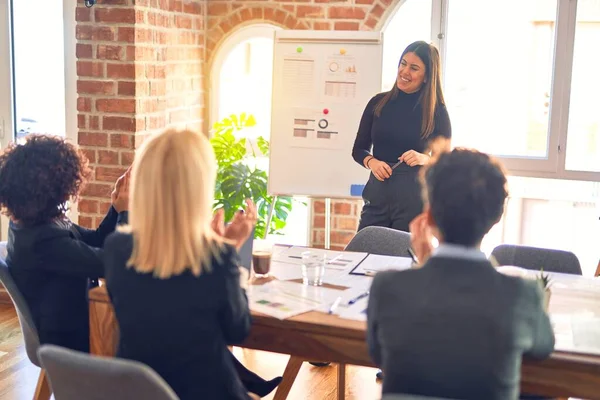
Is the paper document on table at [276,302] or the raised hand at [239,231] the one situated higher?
the raised hand at [239,231]

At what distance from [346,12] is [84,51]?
5.00ft

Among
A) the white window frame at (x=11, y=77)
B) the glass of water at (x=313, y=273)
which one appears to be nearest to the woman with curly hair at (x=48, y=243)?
the glass of water at (x=313, y=273)

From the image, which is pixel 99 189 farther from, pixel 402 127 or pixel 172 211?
pixel 172 211

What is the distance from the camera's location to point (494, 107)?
4.53 metres

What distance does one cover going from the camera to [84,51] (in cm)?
403

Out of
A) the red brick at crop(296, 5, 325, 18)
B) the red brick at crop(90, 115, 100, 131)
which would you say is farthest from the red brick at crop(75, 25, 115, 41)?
the red brick at crop(296, 5, 325, 18)

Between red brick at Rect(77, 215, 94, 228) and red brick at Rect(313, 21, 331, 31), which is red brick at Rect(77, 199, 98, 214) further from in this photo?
Result: red brick at Rect(313, 21, 331, 31)

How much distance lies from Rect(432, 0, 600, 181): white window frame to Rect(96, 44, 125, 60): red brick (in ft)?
5.91

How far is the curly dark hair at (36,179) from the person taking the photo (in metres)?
2.32

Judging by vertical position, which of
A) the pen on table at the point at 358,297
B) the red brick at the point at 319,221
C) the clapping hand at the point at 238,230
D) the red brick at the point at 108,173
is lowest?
the red brick at the point at 319,221

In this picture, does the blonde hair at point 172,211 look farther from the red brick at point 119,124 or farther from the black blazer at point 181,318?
the red brick at point 119,124

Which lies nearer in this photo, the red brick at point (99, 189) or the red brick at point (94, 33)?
the red brick at point (94, 33)

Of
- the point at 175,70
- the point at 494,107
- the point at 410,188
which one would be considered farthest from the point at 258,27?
the point at 410,188

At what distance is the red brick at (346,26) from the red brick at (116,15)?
1255mm
